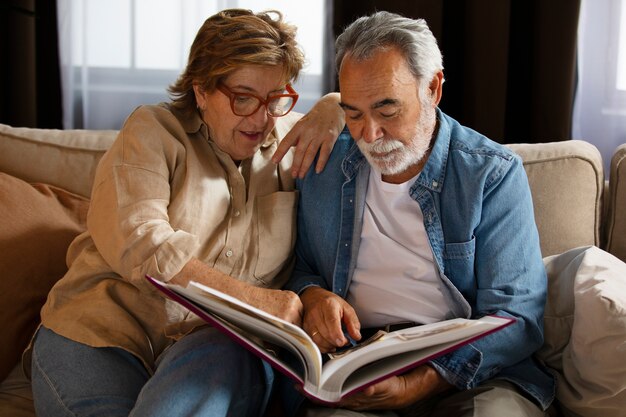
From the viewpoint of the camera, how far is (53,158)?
2205mm

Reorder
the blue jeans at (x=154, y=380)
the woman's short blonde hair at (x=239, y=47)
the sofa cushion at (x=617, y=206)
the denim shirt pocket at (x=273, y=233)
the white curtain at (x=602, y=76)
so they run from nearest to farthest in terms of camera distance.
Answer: the blue jeans at (x=154, y=380)
the woman's short blonde hair at (x=239, y=47)
the denim shirt pocket at (x=273, y=233)
the sofa cushion at (x=617, y=206)
the white curtain at (x=602, y=76)

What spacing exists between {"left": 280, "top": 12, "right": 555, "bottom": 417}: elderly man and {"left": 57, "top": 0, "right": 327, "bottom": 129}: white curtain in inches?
43.7

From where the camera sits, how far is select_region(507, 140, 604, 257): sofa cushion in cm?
200

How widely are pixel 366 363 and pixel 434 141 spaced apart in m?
0.62

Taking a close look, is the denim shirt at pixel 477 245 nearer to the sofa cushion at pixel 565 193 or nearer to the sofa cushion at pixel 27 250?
the sofa cushion at pixel 565 193

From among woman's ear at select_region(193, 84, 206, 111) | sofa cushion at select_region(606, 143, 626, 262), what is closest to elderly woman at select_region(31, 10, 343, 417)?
woman's ear at select_region(193, 84, 206, 111)

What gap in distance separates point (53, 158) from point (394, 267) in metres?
1.07

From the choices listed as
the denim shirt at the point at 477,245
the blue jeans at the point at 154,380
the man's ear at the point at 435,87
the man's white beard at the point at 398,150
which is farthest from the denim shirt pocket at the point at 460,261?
the blue jeans at the point at 154,380

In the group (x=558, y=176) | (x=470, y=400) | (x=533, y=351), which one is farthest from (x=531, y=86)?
(x=470, y=400)

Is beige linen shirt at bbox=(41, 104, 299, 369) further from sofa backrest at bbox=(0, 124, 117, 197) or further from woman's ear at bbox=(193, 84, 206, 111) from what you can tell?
sofa backrest at bbox=(0, 124, 117, 197)

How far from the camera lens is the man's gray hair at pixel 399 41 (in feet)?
5.30

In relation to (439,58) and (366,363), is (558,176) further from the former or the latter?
(366,363)

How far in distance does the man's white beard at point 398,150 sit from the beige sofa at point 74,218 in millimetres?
451

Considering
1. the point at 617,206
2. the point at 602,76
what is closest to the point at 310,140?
the point at 617,206
